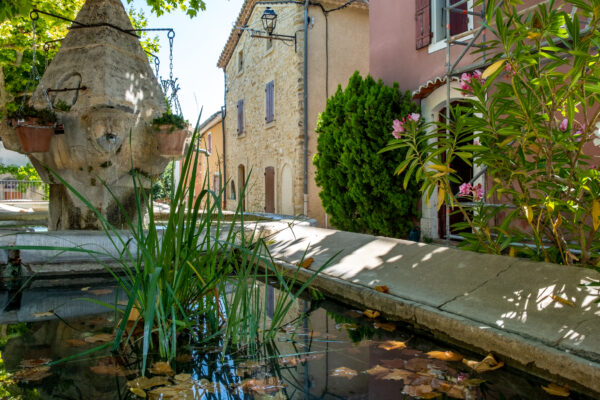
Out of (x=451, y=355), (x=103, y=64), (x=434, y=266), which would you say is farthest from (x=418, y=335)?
(x=103, y=64)

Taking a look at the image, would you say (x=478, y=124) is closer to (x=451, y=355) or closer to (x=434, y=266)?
(x=434, y=266)

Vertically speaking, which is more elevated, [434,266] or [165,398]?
[434,266]

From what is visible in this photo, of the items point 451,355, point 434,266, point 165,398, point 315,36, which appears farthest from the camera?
point 315,36

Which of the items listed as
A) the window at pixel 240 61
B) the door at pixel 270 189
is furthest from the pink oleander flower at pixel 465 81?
the window at pixel 240 61

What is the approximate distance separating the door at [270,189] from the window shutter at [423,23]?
22.6 ft

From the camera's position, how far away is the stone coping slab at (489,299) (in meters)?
2.09

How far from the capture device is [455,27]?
7.84 m

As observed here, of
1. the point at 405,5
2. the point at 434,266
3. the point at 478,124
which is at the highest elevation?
the point at 405,5

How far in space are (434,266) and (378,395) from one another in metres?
1.77

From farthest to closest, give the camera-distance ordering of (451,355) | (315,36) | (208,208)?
(315,36), (208,208), (451,355)

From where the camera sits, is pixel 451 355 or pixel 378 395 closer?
pixel 378 395

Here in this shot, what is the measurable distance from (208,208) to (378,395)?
1302mm

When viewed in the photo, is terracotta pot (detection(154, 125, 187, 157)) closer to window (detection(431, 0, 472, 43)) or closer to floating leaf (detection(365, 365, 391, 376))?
floating leaf (detection(365, 365, 391, 376))

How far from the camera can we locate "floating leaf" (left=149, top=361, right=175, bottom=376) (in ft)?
6.66
